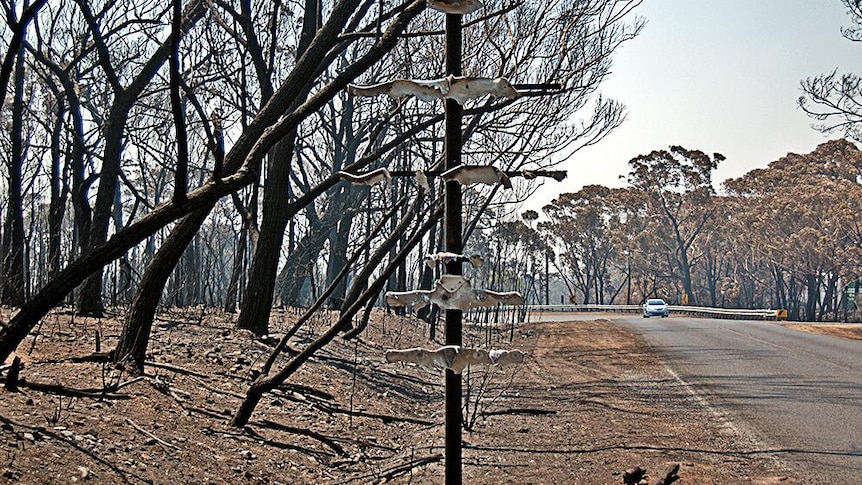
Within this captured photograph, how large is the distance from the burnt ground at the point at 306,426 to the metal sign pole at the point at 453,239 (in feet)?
6.60

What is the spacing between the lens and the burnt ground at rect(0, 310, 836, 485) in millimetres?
5473

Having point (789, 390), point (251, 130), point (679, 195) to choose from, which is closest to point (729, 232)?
point (679, 195)

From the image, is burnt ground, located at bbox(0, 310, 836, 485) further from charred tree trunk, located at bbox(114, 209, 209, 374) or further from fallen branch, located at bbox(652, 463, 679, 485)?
charred tree trunk, located at bbox(114, 209, 209, 374)

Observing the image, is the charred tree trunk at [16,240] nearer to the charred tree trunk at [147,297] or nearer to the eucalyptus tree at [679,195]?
the charred tree trunk at [147,297]

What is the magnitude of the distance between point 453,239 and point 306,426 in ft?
15.8

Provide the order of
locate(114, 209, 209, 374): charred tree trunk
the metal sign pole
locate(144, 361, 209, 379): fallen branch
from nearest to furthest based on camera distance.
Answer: the metal sign pole
locate(114, 209, 209, 374): charred tree trunk
locate(144, 361, 209, 379): fallen branch

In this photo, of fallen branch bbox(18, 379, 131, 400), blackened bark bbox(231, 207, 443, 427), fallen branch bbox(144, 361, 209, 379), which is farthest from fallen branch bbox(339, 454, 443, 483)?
fallen branch bbox(144, 361, 209, 379)

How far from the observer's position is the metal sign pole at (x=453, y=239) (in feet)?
12.7

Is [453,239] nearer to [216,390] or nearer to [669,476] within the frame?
[669,476]

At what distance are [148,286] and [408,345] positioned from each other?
34.7 feet

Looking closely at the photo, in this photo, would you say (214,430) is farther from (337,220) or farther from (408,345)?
(337,220)

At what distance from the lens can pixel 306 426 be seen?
8.15 metres

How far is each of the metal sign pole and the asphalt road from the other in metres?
3.50

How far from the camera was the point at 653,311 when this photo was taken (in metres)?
44.0
